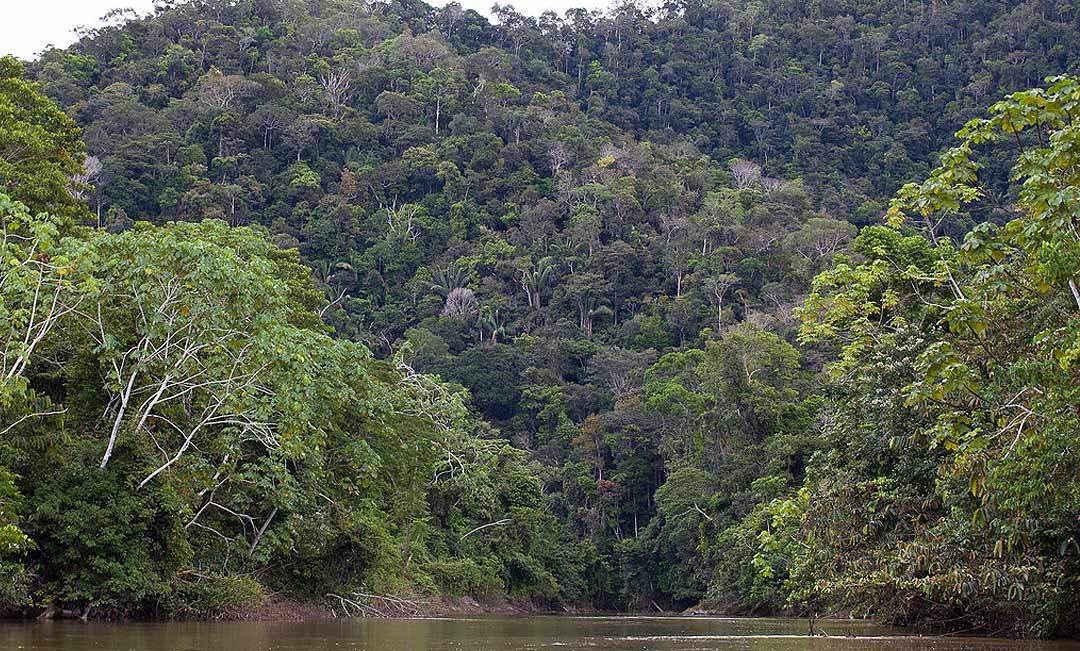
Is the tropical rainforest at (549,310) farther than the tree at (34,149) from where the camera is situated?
No

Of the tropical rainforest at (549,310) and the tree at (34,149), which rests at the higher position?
the tree at (34,149)

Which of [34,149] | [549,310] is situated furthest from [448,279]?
[34,149]

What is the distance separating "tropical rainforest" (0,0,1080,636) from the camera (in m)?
13.8

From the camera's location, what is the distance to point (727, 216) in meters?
67.2

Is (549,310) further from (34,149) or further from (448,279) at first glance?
(34,149)

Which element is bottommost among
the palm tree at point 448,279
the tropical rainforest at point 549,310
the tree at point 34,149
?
the palm tree at point 448,279

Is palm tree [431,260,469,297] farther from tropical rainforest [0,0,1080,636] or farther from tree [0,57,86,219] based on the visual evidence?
tree [0,57,86,219]

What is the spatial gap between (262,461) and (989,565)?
12883 millimetres

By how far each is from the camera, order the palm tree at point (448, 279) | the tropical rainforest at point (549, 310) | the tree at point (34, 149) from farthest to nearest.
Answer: the palm tree at point (448, 279)
the tree at point (34, 149)
the tropical rainforest at point (549, 310)

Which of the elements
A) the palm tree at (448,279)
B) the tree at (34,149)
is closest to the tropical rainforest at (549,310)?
the tree at (34,149)

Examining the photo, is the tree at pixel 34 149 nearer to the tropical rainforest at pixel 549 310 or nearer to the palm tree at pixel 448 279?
the tropical rainforest at pixel 549 310

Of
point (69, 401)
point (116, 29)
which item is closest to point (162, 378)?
point (69, 401)

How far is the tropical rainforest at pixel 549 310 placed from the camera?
13766 mm

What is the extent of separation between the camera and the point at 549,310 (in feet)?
214
